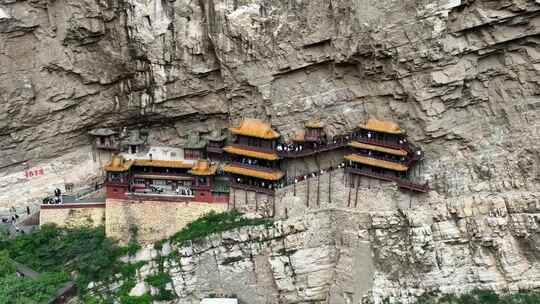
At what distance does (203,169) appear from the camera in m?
28.3

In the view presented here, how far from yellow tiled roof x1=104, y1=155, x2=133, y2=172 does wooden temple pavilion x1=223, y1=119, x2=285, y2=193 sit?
4.40 metres

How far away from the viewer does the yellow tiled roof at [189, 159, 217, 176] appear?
2808cm

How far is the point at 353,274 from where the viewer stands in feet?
84.8

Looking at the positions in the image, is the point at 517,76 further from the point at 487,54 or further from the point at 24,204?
the point at 24,204

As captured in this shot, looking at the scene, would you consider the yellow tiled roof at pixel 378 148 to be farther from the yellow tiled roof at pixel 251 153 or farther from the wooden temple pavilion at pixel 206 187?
the wooden temple pavilion at pixel 206 187

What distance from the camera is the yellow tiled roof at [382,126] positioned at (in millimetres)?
26858

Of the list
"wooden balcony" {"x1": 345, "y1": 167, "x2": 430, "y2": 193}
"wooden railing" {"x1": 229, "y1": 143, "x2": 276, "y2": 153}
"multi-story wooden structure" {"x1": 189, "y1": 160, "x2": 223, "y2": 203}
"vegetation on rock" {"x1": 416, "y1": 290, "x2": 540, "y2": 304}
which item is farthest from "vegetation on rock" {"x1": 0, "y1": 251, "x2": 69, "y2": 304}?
"vegetation on rock" {"x1": 416, "y1": 290, "x2": 540, "y2": 304}

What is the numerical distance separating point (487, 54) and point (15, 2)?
19627mm

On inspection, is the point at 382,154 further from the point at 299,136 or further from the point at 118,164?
the point at 118,164

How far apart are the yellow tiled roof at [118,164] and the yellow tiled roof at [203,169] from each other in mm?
2953

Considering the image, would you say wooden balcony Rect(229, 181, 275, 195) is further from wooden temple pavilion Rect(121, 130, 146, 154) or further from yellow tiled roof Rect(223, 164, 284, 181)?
wooden temple pavilion Rect(121, 130, 146, 154)

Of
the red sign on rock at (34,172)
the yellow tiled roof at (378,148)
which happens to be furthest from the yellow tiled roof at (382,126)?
the red sign on rock at (34,172)

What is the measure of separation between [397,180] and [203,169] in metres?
8.38

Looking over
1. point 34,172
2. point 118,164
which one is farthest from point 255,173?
point 34,172
